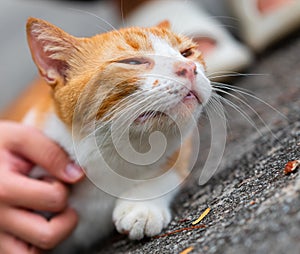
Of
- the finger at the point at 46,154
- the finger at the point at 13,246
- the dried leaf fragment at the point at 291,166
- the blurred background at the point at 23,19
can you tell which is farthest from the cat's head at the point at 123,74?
the blurred background at the point at 23,19

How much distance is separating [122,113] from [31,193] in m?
0.36

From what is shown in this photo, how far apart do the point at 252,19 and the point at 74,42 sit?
127 centimetres

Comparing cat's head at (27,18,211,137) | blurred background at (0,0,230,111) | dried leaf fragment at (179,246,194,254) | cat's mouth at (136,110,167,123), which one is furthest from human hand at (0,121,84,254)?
blurred background at (0,0,230,111)

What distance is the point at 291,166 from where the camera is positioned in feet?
2.90

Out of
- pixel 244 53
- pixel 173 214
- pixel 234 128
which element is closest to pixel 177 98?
pixel 173 214

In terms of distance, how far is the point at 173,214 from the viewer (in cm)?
113

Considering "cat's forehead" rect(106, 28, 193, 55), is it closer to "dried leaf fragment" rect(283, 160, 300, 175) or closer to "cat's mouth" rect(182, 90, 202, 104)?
"cat's mouth" rect(182, 90, 202, 104)

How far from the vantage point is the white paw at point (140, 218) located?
1034mm

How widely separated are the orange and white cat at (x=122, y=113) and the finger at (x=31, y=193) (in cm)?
7

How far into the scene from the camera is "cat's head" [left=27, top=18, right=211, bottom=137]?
91 centimetres

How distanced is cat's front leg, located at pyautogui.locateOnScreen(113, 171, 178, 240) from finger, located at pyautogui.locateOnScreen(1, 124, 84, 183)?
0.14 metres

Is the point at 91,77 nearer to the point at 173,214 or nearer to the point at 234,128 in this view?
the point at 173,214

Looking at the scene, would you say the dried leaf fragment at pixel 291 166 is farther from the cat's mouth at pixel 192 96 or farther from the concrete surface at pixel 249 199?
the cat's mouth at pixel 192 96

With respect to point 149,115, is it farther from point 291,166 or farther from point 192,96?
point 291,166
